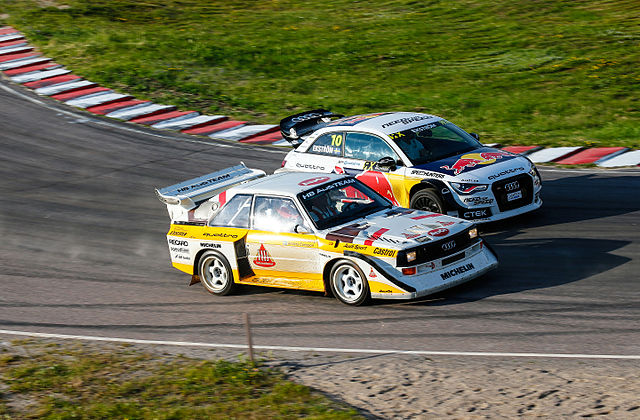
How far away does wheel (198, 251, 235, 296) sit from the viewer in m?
11.2

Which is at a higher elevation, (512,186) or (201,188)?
(201,188)

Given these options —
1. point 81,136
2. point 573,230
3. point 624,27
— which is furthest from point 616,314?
point 624,27

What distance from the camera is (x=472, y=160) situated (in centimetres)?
1313

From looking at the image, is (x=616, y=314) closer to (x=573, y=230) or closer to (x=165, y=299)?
(x=573, y=230)

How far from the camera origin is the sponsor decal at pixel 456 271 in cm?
1011

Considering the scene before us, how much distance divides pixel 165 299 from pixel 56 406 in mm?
3309

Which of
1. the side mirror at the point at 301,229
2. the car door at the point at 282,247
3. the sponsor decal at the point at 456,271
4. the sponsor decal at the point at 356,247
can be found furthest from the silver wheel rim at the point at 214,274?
the sponsor decal at the point at 456,271

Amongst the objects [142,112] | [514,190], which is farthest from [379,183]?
[142,112]

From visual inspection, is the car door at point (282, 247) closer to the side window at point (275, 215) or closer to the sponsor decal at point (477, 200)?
the side window at point (275, 215)

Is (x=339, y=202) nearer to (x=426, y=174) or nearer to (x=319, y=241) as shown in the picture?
(x=319, y=241)

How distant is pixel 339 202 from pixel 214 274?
1856 millimetres

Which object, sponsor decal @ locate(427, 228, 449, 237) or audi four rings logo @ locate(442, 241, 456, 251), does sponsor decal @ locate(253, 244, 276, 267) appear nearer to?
sponsor decal @ locate(427, 228, 449, 237)

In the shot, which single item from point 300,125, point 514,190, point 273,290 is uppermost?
point 300,125

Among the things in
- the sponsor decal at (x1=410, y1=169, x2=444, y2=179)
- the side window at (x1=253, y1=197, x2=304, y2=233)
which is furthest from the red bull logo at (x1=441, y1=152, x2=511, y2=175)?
the side window at (x1=253, y1=197, x2=304, y2=233)
